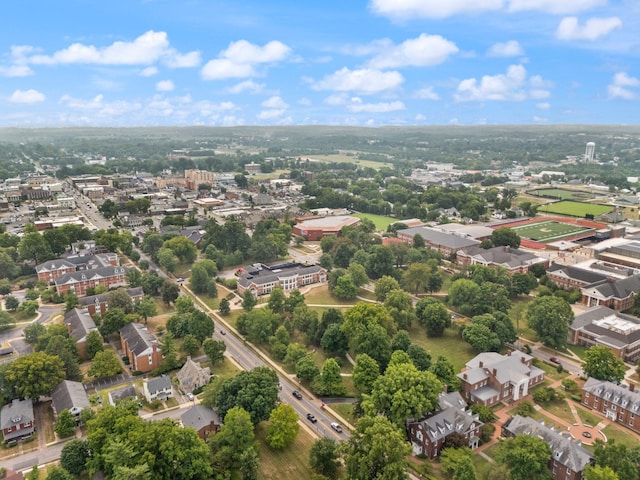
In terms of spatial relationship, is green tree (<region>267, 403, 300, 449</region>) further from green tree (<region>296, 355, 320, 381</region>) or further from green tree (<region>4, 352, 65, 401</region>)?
green tree (<region>4, 352, 65, 401</region>)

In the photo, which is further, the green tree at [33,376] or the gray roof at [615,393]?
the green tree at [33,376]

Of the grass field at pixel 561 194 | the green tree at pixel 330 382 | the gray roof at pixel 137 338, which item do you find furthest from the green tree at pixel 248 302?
the grass field at pixel 561 194

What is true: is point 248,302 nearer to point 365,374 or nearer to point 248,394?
point 365,374

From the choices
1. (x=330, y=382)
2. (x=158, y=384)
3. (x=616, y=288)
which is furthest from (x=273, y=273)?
(x=616, y=288)

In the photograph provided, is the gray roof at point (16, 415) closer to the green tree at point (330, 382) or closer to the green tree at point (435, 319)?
the green tree at point (330, 382)

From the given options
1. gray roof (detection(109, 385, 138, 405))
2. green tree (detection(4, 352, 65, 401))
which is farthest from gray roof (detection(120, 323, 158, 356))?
green tree (detection(4, 352, 65, 401))

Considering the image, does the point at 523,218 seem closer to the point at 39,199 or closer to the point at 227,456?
the point at 227,456
